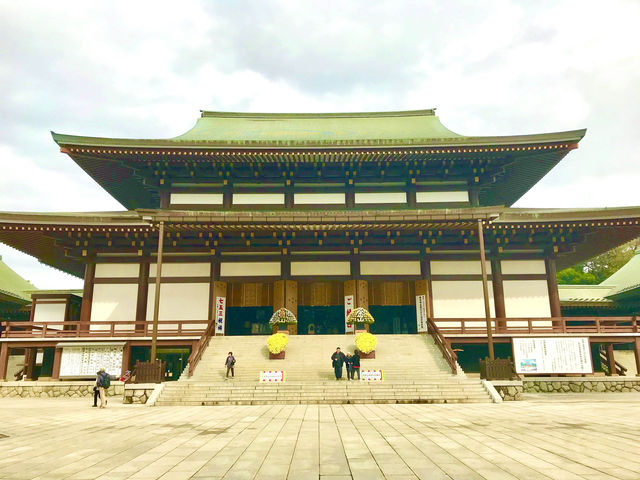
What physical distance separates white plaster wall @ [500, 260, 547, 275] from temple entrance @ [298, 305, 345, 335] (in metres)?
10.2

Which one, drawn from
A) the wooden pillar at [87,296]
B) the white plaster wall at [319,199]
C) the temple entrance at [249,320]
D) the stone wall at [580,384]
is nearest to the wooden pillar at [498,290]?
the stone wall at [580,384]

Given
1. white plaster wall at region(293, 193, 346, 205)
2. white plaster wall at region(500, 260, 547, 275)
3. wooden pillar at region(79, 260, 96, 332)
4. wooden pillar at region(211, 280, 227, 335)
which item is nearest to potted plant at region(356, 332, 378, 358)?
wooden pillar at region(211, 280, 227, 335)

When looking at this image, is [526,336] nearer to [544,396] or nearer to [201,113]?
[544,396]

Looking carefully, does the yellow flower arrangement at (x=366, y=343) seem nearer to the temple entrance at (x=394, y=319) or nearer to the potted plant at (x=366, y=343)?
the potted plant at (x=366, y=343)

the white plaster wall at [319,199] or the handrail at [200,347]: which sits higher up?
the white plaster wall at [319,199]

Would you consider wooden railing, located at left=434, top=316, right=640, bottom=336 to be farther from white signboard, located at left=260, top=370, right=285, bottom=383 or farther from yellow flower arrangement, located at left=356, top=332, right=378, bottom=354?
white signboard, located at left=260, top=370, right=285, bottom=383

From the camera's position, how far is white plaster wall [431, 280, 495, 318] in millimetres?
22875

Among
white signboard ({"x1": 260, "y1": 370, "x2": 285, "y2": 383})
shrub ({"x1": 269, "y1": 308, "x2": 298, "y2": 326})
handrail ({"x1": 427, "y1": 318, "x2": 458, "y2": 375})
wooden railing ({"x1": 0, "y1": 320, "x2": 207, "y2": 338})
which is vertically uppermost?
shrub ({"x1": 269, "y1": 308, "x2": 298, "y2": 326})

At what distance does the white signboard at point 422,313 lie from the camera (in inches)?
876

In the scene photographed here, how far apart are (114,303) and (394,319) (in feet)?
52.5

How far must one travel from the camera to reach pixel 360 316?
20938 mm

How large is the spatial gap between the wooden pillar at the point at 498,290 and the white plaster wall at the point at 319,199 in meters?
8.72

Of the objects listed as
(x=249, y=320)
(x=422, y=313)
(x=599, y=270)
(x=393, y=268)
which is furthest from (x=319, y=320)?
(x=599, y=270)

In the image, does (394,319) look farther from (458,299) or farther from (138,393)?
(138,393)
